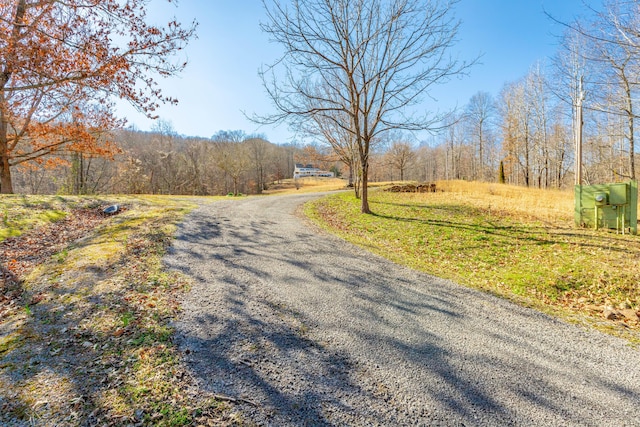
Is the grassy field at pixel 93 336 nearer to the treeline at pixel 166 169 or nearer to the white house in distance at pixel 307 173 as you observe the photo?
the treeline at pixel 166 169

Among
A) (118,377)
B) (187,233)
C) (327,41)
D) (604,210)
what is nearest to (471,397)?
(118,377)

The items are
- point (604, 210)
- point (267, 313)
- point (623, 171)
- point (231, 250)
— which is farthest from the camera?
point (623, 171)

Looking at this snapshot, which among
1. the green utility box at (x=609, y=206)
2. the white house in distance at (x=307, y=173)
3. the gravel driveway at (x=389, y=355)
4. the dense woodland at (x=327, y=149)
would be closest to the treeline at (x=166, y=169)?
the dense woodland at (x=327, y=149)

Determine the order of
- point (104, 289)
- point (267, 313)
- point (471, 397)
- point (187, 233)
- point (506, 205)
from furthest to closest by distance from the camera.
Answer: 1. point (506, 205)
2. point (187, 233)
3. point (104, 289)
4. point (267, 313)
5. point (471, 397)

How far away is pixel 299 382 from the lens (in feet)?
8.14

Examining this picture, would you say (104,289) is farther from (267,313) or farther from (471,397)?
(471,397)

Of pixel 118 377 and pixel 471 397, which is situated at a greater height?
pixel 118 377

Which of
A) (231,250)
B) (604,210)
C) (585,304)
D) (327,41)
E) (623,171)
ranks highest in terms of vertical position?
(327,41)

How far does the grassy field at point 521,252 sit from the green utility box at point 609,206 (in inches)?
17.0

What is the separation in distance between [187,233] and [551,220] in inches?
447

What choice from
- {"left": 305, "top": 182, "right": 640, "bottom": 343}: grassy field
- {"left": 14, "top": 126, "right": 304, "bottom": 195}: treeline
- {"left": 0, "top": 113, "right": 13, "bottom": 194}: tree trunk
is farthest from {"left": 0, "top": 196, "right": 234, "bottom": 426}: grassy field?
{"left": 14, "top": 126, "right": 304, "bottom": 195}: treeline

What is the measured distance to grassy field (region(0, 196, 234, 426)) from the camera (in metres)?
2.18

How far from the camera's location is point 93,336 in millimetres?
3123

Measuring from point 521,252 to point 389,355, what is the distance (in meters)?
5.58
